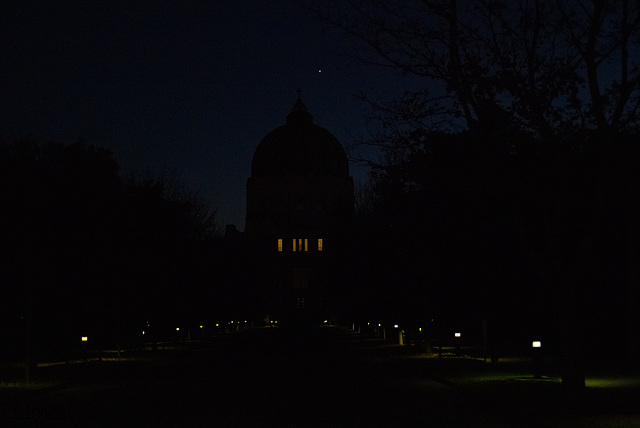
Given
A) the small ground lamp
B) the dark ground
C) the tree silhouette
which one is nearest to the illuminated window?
the tree silhouette

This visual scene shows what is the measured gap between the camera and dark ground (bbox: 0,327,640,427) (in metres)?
19.2

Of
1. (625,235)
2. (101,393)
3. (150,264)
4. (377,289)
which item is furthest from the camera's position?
(377,289)

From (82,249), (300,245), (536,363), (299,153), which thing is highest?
(299,153)

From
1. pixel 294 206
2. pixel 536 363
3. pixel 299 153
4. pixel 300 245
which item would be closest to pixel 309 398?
pixel 536 363

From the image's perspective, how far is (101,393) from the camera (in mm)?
26922

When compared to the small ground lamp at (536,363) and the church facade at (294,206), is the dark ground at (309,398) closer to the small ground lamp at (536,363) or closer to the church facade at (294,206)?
the small ground lamp at (536,363)

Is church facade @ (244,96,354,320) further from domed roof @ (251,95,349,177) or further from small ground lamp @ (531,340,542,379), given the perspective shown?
small ground lamp @ (531,340,542,379)

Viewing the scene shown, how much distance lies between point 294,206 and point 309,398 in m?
163

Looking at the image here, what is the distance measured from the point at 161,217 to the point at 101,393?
2647cm

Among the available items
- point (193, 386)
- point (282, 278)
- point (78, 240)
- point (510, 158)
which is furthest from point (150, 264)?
point (282, 278)

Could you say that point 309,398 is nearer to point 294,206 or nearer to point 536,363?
point 536,363

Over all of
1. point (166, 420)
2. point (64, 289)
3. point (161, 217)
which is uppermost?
point (161, 217)

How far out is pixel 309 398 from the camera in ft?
81.4

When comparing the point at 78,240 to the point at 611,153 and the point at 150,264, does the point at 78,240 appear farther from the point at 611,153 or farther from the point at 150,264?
the point at 611,153
